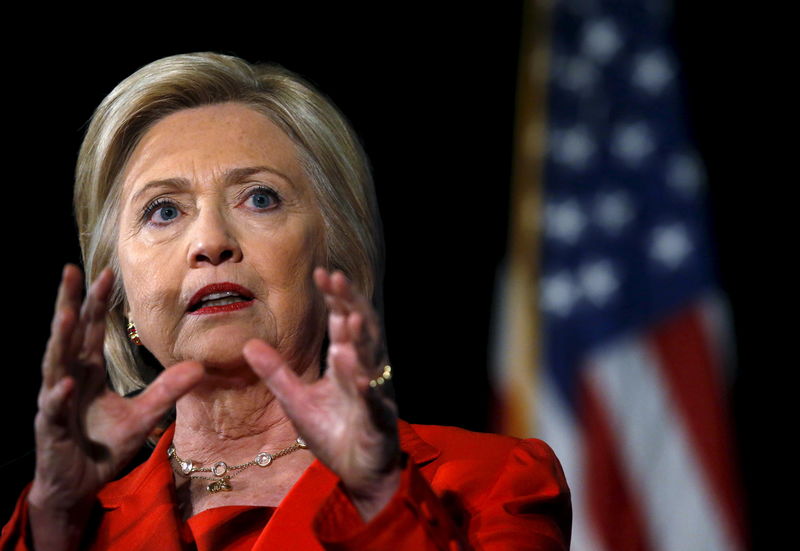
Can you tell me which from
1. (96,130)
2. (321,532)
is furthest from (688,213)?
(321,532)

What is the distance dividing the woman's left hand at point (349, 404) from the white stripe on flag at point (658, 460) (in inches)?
75.8

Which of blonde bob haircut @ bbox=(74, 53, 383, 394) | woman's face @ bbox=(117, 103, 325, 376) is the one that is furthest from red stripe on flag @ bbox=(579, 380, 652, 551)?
woman's face @ bbox=(117, 103, 325, 376)

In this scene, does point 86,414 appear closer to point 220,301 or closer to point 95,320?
point 95,320

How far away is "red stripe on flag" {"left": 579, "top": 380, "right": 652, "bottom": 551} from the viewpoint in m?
3.05

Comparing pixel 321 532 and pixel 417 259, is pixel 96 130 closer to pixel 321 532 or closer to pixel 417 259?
pixel 321 532

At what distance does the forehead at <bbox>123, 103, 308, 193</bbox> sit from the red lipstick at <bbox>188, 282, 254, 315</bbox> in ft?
0.76

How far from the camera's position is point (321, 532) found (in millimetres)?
1321

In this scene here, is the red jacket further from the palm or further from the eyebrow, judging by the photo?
the eyebrow

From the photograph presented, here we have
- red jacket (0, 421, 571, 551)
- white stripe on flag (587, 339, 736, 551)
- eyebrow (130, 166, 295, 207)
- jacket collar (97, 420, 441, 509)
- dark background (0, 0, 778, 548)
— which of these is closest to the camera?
red jacket (0, 421, 571, 551)

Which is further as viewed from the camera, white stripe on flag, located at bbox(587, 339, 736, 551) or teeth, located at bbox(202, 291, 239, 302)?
white stripe on flag, located at bbox(587, 339, 736, 551)

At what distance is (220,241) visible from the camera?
69.3 inches

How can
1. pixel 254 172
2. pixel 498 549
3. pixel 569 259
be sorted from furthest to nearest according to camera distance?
pixel 569 259, pixel 254 172, pixel 498 549

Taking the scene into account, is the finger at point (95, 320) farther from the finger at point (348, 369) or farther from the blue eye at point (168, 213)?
the blue eye at point (168, 213)

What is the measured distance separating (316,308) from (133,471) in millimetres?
483
